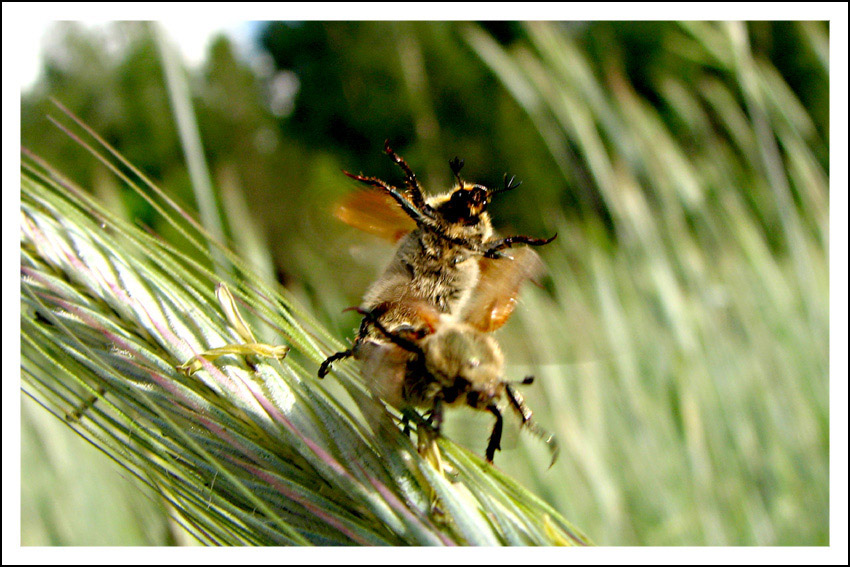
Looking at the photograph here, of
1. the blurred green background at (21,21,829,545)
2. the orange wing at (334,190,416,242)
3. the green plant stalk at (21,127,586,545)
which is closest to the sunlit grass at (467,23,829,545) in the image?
the blurred green background at (21,21,829,545)

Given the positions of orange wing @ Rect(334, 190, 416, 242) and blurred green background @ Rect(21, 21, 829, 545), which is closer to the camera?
orange wing @ Rect(334, 190, 416, 242)

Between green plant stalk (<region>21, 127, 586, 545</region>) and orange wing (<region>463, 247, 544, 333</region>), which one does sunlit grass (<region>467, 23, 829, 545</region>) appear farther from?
green plant stalk (<region>21, 127, 586, 545</region>)

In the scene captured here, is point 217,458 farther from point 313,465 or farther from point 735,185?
point 735,185

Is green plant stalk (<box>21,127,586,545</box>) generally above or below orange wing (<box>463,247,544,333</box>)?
below

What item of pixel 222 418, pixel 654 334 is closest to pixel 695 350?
pixel 654 334

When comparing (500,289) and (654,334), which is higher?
(654,334)

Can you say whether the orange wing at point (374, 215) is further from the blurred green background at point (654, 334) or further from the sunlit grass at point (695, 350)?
the sunlit grass at point (695, 350)

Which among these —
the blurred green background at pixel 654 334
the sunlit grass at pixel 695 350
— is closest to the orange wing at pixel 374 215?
the blurred green background at pixel 654 334

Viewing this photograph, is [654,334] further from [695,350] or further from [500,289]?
[500,289]
